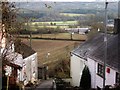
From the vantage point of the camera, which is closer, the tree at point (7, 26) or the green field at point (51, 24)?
the tree at point (7, 26)

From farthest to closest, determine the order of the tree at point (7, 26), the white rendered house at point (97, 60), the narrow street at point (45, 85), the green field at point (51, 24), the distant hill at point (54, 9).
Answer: the narrow street at point (45, 85), the white rendered house at point (97, 60), the green field at point (51, 24), the distant hill at point (54, 9), the tree at point (7, 26)

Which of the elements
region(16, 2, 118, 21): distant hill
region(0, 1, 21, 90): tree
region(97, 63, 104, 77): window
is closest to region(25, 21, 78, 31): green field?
region(16, 2, 118, 21): distant hill

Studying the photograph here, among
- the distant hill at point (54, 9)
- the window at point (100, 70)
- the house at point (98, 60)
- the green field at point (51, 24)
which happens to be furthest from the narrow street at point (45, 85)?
the distant hill at point (54, 9)

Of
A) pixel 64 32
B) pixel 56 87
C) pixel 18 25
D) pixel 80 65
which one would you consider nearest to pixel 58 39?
pixel 64 32

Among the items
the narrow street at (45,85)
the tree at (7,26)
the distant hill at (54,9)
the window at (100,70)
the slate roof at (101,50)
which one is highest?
the distant hill at (54,9)

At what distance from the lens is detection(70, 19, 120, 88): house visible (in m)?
4.61

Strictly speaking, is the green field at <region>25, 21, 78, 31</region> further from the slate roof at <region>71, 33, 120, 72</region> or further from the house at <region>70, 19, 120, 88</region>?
the slate roof at <region>71, 33, 120, 72</region>

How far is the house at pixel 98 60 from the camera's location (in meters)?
4.61

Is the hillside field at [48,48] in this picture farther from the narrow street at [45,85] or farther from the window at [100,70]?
the window at [100,70]

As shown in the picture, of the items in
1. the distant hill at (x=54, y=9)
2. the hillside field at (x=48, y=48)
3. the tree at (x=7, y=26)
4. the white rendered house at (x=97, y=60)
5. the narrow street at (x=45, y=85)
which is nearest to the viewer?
the tree at (x=7, y=26)

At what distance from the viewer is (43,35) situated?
356cm

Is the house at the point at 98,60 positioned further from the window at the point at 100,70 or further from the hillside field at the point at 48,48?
the hillside field at the point at 48,48

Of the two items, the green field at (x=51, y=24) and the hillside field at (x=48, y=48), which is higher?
the green field at (x=51, y=24)

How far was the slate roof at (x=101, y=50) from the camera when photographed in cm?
470
